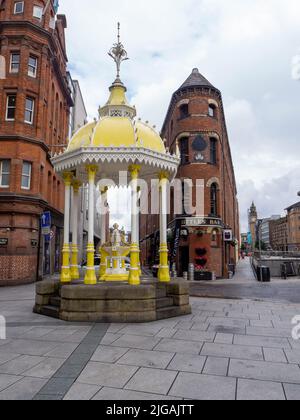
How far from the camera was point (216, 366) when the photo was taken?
5223mm

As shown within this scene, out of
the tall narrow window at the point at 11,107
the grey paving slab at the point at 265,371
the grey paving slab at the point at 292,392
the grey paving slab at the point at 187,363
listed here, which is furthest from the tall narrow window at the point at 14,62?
the grey paving slab at the point at 292,392

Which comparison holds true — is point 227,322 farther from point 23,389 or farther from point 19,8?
point 19,8

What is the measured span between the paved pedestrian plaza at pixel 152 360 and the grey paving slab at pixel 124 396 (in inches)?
0.5

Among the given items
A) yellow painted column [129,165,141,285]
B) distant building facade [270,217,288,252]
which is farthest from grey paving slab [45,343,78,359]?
distant building facade [270,217,288,252]

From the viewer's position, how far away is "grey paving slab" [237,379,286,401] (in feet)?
13.3

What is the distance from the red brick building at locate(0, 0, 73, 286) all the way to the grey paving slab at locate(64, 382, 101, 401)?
1697 cm

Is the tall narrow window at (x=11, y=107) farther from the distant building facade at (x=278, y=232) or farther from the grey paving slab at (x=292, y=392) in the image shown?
the distant building facade at (x=278, y=232)

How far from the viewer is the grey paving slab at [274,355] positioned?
18.4ft

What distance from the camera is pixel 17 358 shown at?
5613mm

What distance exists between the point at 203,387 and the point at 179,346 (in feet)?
6.63

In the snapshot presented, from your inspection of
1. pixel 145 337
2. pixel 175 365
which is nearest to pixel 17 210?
pixel 145 337

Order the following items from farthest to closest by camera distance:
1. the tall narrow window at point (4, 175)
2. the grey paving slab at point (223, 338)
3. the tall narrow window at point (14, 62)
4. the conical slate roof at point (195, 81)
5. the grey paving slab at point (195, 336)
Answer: the conical slate roof at point (195, 81)
the tall narrow window at point (14, 62)
the tall narrow window at point (4, 175)
the grey paving slab at point (195, 336)
the grey paving slab at point (223, 338)

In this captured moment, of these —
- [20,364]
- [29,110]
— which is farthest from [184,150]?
[20,364]
